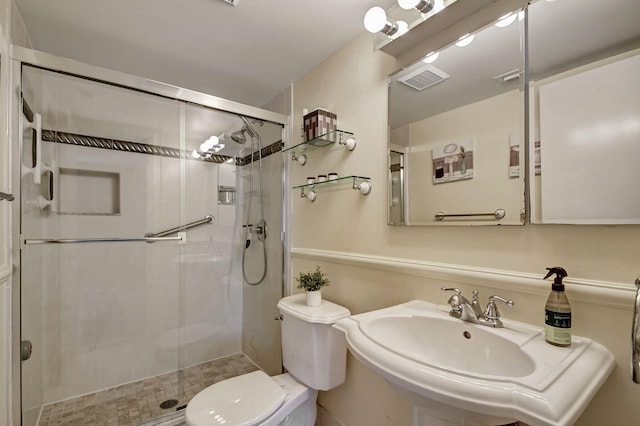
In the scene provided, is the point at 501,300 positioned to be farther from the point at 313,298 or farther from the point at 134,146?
the point at 134,146

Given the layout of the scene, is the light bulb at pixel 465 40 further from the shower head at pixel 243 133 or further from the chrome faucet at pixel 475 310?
the shower head at pixel 243 133

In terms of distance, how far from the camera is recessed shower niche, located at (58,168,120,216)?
1.91 meters

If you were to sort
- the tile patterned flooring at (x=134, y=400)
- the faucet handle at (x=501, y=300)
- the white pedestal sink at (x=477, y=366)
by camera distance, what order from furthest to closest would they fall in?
1. the tile patterned flooring at (x=134, y=400)
2. the faucet handle at (x=501, y=300)
3. the white pedestal sink at (x=477, y=366)

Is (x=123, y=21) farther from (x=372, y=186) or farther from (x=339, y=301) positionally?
(x=339, y=301)

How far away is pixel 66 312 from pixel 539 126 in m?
2.77

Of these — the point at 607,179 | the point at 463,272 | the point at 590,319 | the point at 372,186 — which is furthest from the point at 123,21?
the point at 590,319

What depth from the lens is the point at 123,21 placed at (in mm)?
1490

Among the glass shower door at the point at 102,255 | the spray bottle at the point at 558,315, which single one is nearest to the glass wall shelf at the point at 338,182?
the spray bottle at the point at 558,315

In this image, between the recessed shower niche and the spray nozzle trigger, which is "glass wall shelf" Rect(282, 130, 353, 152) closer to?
the spray nozzle trigger

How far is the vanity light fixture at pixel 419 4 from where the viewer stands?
43.6 inches

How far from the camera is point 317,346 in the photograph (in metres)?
1.40

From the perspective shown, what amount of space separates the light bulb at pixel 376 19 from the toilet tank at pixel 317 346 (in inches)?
50.9

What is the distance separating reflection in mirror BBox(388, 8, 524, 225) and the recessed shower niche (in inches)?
77.0

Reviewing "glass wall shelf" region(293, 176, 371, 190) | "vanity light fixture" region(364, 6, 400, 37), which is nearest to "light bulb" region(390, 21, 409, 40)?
"vanity light fixture" region(364, 6, 400, 37)
